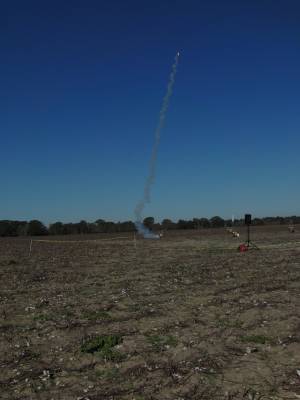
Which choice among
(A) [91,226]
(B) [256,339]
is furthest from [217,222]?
(B) [256,339]

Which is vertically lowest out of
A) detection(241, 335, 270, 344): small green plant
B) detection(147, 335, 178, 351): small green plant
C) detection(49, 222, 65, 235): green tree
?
detection(147, 335, 178, 351): small green plant

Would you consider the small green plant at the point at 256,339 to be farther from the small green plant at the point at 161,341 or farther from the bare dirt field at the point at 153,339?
the small green plant at the point at 161,341

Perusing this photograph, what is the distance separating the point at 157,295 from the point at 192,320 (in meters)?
4.17

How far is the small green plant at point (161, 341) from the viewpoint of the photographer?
10.4 metres

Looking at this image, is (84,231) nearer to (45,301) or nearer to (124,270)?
(124,270)

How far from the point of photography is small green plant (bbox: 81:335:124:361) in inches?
387

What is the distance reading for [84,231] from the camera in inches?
5261

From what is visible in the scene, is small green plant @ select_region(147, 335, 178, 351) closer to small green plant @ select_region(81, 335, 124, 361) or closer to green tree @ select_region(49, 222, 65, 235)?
Answer: small green plant @ select_region(81, 335, 124, 361)

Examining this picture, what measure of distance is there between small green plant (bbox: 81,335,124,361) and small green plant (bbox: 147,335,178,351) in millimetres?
765

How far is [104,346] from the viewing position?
10500 mm

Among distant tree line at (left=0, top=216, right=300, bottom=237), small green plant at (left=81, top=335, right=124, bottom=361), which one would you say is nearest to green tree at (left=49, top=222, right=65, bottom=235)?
distant tree line at (left=0, top=216, right=300, bottom=237)

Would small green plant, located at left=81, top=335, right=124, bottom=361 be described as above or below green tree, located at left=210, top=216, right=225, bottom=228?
below

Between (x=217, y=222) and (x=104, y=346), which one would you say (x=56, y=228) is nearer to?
(x=217, y=222)

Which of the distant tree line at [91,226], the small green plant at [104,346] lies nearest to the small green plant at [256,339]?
the small green plant at [104,346]
